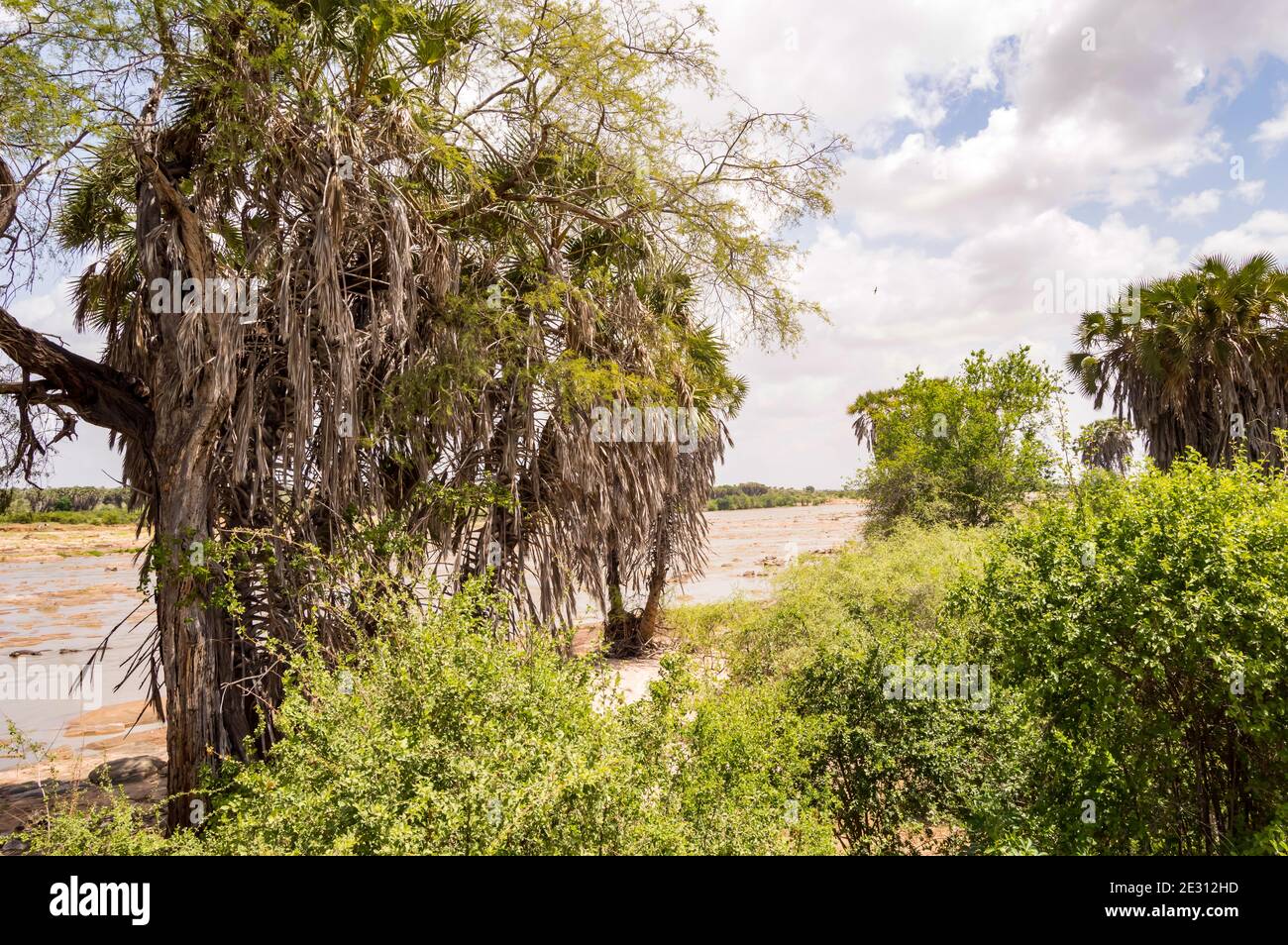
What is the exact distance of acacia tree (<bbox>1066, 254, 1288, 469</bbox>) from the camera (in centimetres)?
1762

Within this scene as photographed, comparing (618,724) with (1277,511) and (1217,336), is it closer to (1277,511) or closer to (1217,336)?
(1277,511)

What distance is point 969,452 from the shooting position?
20.6 meters

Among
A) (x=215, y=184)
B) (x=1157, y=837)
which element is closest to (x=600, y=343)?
(x=215, y=184)

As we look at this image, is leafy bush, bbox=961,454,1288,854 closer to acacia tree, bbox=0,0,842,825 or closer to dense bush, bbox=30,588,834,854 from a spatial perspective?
dense bush, bbox=30,588,834,854

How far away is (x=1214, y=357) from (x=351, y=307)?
20252 mm

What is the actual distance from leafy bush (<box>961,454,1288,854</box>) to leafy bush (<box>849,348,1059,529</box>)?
14.7 meters

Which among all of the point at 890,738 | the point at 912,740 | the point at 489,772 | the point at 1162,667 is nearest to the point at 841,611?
the point at 890,738

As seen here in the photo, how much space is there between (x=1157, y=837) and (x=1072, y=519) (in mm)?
2406

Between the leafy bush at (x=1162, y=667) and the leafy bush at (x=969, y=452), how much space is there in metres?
14.7

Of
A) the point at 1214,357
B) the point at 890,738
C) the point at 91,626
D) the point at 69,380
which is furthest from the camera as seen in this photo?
the point at 91,626

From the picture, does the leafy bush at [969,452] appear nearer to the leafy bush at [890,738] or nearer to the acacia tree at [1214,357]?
the acacia tree at [1214,357]

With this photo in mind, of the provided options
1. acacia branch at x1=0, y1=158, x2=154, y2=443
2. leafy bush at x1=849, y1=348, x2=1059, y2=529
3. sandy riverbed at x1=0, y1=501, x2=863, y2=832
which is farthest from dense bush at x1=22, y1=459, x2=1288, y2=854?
leafy bush at x1=849, y1=348, x2=1059, y2=529

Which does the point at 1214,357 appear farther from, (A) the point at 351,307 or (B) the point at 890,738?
(A) the point at 351,307
